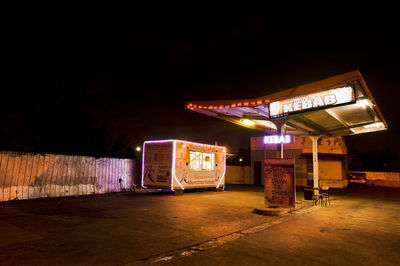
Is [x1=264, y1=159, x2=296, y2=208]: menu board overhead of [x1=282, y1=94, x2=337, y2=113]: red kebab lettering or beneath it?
beneath

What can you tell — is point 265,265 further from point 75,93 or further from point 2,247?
point 75,93

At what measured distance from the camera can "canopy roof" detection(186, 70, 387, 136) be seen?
27.8 ft

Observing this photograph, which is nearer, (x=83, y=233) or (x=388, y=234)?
(x=83, y=233)

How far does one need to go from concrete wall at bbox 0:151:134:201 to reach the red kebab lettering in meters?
9.76

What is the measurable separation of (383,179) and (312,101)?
27.8 metres

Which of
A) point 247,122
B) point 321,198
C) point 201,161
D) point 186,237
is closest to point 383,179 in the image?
point 321,198

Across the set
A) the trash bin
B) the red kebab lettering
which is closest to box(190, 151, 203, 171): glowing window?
the trash bin

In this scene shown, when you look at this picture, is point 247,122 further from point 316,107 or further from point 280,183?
point 316,107

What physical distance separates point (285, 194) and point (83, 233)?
706 centimetres

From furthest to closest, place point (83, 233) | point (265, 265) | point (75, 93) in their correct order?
point (75, 93)
point (83, 233)
point (265, 265)

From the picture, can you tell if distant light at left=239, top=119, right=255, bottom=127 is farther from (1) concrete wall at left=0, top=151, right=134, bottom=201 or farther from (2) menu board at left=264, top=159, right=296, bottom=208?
(1) concrete wall at left=0, top=151, right=134, bottom=201

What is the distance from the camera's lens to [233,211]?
9.88 m

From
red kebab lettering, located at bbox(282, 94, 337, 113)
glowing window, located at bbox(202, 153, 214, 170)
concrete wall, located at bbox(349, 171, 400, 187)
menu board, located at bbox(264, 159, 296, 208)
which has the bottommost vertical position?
concrete wall, located at bbox(349, 171, 400, 187)

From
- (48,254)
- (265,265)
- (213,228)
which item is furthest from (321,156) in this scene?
(48,254)
